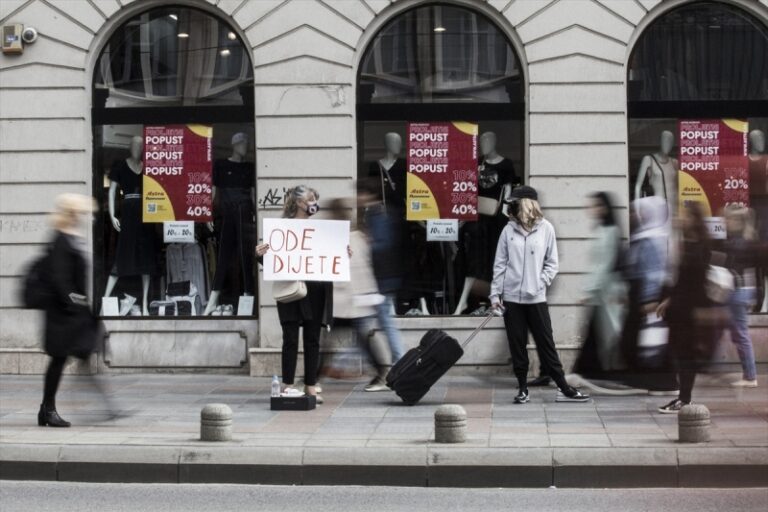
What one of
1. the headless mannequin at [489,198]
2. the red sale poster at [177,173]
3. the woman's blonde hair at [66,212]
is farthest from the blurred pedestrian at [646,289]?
the red sale poster at [177,173]

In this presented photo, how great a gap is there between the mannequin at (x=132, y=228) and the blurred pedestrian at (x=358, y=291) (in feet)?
11.2

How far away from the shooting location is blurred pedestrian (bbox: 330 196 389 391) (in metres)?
12.3

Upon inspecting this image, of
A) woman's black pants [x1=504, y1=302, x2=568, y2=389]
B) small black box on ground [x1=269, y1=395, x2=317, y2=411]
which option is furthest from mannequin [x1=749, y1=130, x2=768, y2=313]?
small black box on ground [x1=269, y1=395, x2=317, y2=411]

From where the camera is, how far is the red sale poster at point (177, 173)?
48.2 feet

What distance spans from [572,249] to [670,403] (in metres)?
3.43

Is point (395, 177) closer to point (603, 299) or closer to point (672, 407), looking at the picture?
point (603, 299)

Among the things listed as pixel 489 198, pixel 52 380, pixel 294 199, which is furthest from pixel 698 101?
pixel 52 380

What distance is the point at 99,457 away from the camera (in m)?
8.95

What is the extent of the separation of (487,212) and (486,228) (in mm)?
181

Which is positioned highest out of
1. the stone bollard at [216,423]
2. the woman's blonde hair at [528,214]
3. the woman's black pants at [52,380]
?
the woman's blonde hair at [528,214]

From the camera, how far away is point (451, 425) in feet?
29.5

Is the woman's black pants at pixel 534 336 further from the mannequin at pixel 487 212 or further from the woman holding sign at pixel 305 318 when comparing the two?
the mannequin at pixel 487 212

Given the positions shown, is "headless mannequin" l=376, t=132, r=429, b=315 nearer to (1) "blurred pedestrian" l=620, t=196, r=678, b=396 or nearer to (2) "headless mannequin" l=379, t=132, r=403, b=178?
(2) "headless mannequin" l=379, t=132, r=403, b=178

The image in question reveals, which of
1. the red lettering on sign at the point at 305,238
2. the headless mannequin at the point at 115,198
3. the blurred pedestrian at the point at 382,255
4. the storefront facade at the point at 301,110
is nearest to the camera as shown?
the red lettering on sign at the point at 305,238
